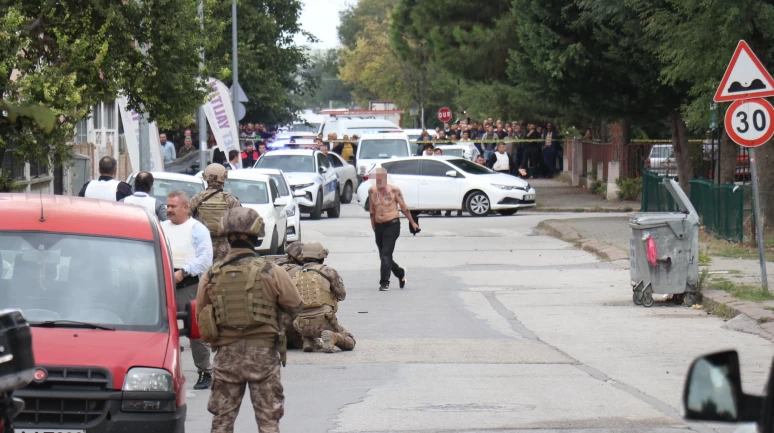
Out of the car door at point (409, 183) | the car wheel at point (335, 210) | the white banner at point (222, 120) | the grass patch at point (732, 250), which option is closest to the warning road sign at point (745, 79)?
the grass patch at point (732, 250)

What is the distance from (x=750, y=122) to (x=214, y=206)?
6282 millimetres

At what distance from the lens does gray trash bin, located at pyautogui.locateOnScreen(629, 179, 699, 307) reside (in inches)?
577

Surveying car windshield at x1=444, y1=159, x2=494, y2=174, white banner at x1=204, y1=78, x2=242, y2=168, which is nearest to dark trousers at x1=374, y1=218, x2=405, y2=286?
white banner at x1=204, y1=78, x2=242, y2=168

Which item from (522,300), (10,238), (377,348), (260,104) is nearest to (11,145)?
(377,348)

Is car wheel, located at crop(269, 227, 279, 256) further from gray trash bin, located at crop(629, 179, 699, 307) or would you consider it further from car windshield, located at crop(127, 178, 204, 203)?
gray trash bin, located at crop(629, 179, 699, 307)

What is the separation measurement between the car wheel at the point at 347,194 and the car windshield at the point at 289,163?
537 cm

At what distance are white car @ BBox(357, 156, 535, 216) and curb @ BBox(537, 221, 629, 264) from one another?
394 cm

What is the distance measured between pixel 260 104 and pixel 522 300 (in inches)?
1615

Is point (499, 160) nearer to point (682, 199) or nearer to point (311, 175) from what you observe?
point (311, 175)

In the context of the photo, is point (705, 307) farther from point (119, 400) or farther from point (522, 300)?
point (119, 400)

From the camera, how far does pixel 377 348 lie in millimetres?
11898

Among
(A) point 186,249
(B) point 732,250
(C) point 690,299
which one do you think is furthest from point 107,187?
(B) point 732,250

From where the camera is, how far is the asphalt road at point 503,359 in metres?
8.62

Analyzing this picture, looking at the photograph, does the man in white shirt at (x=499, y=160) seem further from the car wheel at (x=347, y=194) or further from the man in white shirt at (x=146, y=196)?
the man in white shirt at (x=146, y=196)
